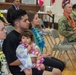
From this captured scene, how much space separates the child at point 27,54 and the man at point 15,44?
0.15 ft

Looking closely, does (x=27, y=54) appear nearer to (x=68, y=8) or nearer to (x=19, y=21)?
(x=19, y=21)

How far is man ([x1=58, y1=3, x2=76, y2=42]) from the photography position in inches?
177

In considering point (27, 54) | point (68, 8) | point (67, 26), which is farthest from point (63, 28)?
point (27, 54)

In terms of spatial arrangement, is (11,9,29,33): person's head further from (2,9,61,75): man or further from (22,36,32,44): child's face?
(22,36,32,44): child's face

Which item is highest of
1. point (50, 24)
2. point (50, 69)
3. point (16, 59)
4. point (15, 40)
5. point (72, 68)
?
point (15, 40)

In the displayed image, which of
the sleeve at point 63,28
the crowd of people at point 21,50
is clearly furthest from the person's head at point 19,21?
the sleeve at point 63,28

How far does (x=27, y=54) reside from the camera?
238 cm

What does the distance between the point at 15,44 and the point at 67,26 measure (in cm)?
241

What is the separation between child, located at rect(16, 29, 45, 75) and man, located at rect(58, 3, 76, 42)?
201 centimetres

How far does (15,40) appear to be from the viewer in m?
2.38

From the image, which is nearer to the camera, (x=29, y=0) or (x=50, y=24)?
(x=50, y=24)

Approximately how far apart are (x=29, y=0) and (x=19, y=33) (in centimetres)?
869

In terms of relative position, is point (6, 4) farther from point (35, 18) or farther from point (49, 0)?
point (35, 18)

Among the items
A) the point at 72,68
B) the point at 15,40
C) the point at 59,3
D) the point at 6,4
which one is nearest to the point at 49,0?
the point at 59,3
